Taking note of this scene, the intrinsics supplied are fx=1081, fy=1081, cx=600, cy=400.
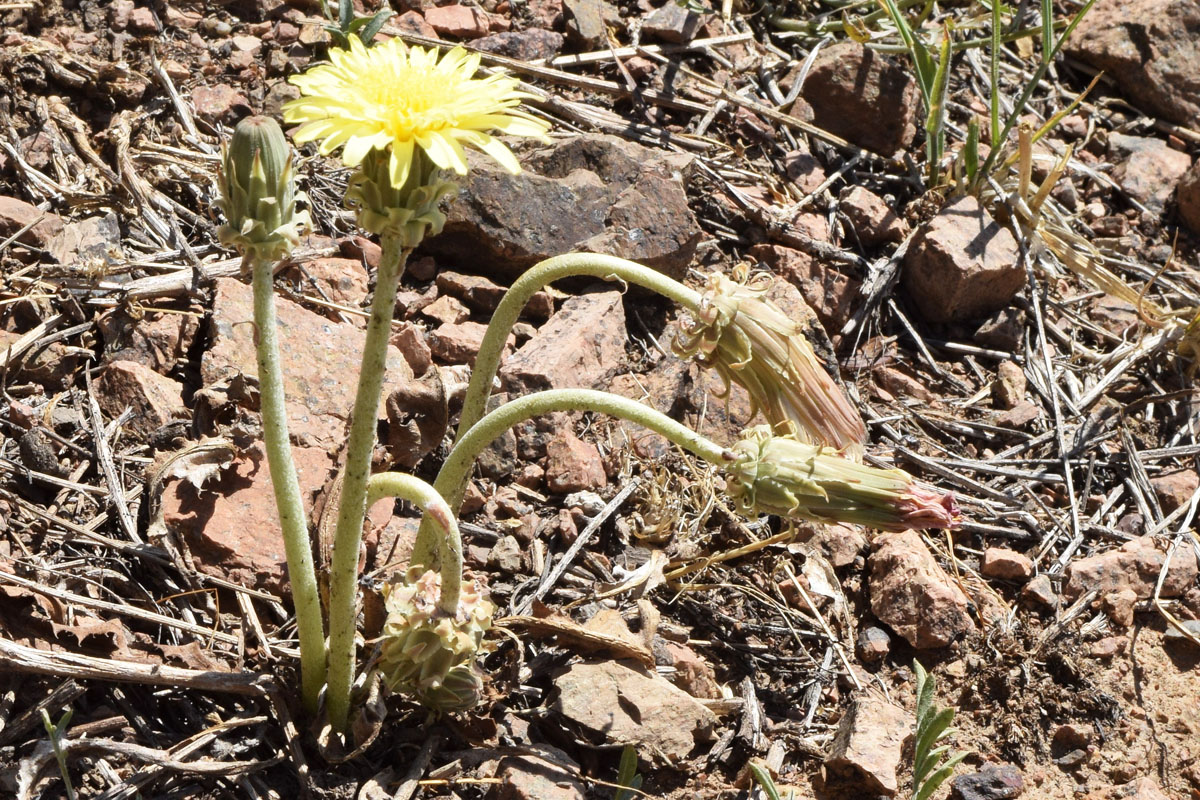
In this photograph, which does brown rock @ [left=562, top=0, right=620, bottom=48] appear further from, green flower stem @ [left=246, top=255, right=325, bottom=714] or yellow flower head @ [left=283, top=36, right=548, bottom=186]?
green flower stem @ [left=246, top=255, right=325, bottom=714]

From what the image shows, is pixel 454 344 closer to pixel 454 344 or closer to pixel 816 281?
pixel 454 344

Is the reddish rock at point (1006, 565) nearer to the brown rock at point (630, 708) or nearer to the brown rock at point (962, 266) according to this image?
the brown rock at point (962, 266)

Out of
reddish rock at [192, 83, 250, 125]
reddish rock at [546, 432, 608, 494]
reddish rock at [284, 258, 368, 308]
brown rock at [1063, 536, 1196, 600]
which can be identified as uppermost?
reddish rock at [192, 83, 250, 125]

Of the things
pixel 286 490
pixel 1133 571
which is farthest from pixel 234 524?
pixel 1133 571

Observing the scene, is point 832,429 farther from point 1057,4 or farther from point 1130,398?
point 1057,4

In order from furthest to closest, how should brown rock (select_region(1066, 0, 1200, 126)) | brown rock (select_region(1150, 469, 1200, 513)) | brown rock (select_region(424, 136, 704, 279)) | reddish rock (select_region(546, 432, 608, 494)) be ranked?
brown rock (select_region(1066, 0, 1200, 126)), brown rock (select_region(1150, 469, 1200, 513)), brown rock (select_region(424, 136, 704, 279)), reddish rock (select_region(546, 432, 608, 494))

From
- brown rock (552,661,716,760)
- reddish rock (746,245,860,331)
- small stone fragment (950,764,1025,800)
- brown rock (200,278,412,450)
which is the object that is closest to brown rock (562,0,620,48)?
reddish rock (746,245,860,331)

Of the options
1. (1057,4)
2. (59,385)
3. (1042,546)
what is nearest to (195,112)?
(59,385)
